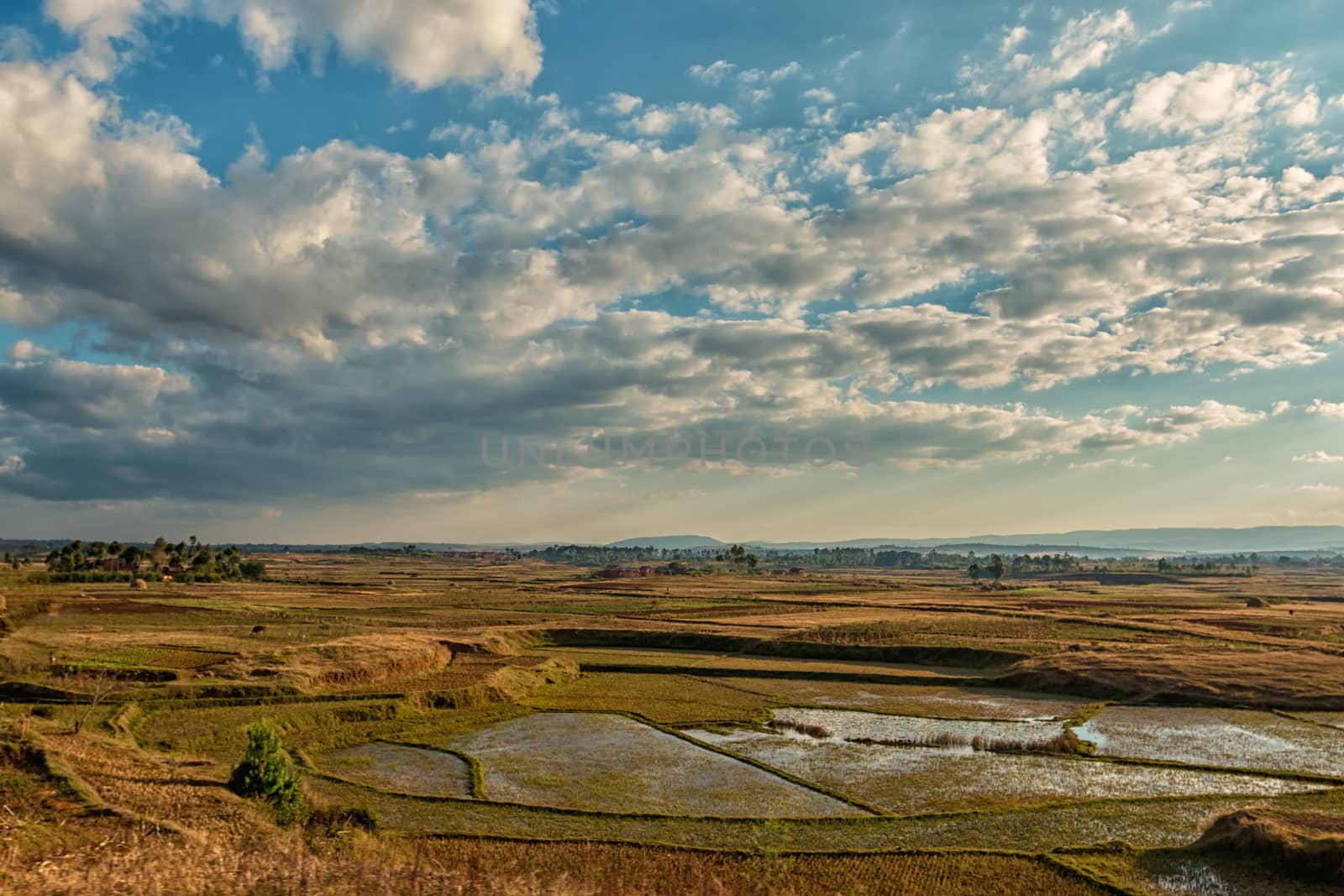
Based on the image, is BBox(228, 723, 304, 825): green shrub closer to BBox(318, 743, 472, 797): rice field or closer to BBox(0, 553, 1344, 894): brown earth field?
BBox(0, 553, 1344, 894): brown earth field

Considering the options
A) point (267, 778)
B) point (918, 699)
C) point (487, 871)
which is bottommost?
point (918, 699)

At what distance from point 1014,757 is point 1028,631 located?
41942 mm

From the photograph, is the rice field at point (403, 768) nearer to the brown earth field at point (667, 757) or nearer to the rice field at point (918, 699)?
the brown earth field at point (667, 757)

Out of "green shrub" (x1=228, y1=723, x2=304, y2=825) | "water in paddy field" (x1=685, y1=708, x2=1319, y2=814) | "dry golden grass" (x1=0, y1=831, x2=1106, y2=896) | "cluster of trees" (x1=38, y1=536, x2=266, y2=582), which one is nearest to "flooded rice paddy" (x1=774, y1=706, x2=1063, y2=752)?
"water in paddy field" (x1=685, y1=708, x2=1319, y2=814)

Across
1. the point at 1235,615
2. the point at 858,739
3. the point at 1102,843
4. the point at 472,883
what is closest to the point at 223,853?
the point at 472,883

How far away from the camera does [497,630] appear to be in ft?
221

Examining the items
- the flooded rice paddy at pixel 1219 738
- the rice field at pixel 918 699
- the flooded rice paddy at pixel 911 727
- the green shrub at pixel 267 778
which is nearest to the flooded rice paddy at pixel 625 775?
the green shrub at pixel 267 778

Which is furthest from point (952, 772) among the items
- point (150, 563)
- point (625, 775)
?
point (150, 563)

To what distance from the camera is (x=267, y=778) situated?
2434cm

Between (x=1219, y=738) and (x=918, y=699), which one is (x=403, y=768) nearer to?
(x=918, y=699)

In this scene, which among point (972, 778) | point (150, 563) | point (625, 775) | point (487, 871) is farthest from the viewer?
point (150, 563)

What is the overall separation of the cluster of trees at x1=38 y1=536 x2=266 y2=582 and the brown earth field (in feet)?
211

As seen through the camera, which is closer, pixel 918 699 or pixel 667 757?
pixel 667 757

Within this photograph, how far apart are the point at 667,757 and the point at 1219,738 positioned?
1011 inches
